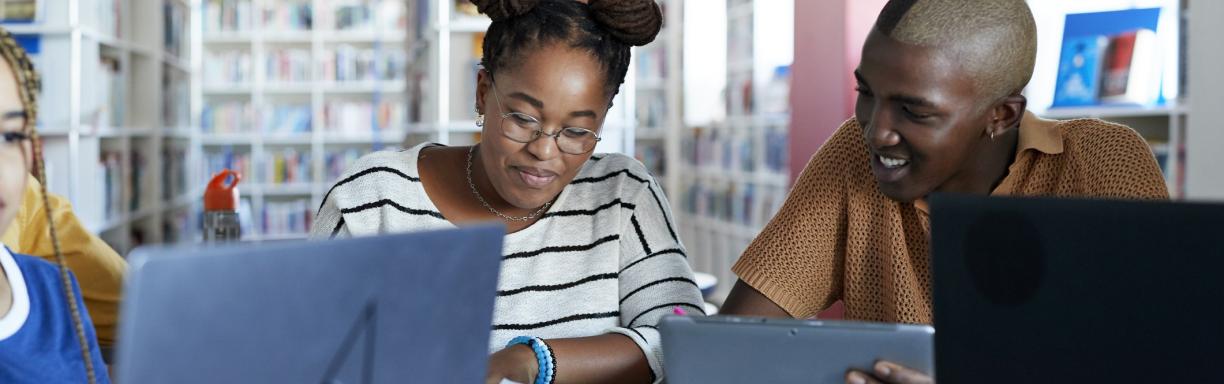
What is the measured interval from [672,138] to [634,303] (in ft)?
15.9

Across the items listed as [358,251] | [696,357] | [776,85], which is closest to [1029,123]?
[696,357]

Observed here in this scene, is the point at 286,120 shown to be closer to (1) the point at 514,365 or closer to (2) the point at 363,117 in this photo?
(2) the point at 363,117

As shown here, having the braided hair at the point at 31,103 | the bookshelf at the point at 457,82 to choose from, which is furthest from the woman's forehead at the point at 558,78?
the bookshelf at the point at 457,82

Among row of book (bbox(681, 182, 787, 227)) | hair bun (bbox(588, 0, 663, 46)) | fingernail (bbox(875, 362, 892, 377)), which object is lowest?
row of book (bbox(681, 182, 787, 227))

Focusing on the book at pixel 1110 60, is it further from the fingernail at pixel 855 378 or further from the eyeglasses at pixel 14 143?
the eyeglasses at pixel 14 143

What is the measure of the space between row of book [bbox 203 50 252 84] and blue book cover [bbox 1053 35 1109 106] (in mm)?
5682

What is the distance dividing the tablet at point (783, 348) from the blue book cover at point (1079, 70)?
256 cm

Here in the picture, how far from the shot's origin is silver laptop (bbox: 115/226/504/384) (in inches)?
21.3

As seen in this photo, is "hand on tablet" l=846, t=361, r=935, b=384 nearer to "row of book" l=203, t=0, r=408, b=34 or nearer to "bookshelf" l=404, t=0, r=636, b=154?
"bookshelf" l=404, t=0, r=636, b=154

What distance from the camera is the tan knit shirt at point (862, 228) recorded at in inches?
51.7

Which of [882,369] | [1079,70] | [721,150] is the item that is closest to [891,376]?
[882,369]

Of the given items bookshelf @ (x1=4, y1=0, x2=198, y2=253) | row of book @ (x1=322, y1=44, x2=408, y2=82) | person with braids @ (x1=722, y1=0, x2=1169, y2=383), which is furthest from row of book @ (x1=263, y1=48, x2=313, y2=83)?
person with braids @ (x1=722, y1=0, x2=1169, y2=383)

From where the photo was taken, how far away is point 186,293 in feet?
1.80

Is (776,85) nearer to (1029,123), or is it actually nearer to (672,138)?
(672,138)
